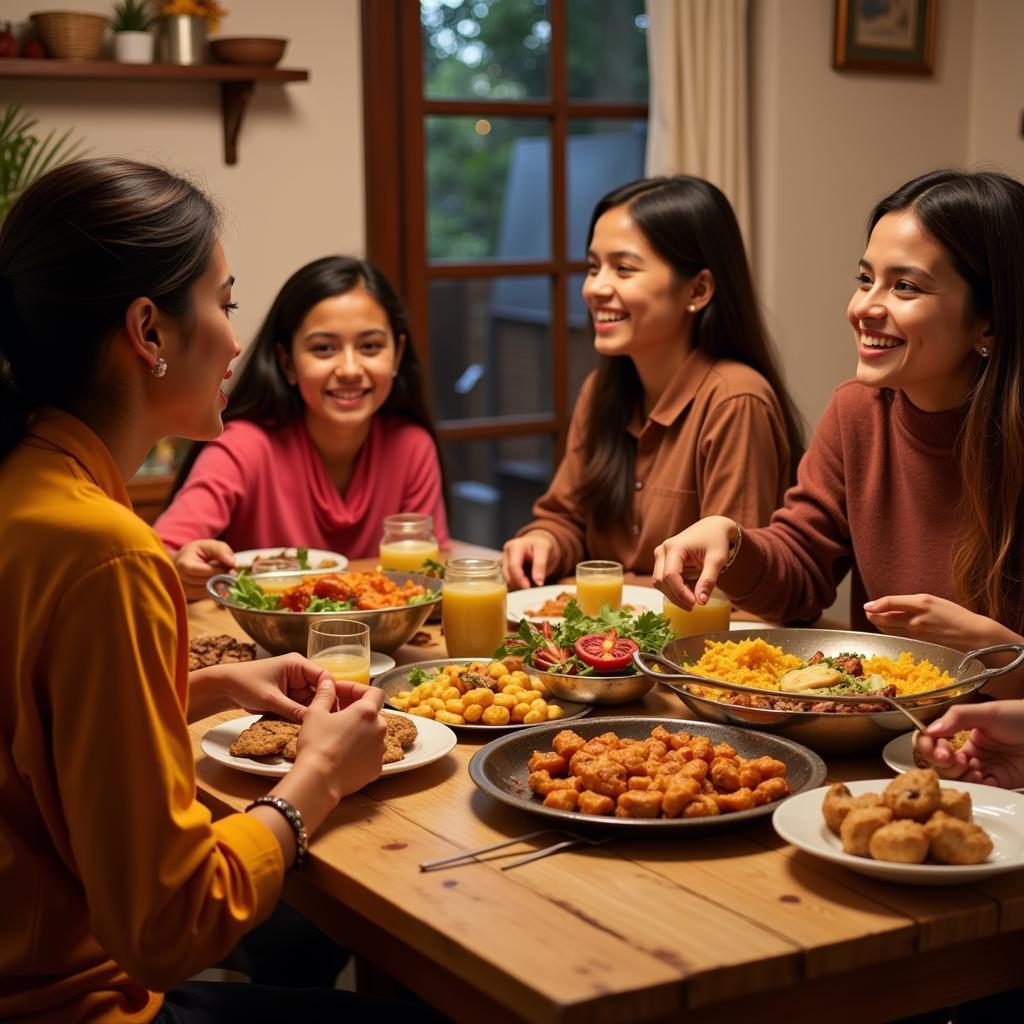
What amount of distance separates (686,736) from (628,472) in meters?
1.40

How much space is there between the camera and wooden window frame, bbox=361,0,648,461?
4250 mm

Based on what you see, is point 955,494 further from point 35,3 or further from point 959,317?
point 35,3

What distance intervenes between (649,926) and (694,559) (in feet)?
2.96

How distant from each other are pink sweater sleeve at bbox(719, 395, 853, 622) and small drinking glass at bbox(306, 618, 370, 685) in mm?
744

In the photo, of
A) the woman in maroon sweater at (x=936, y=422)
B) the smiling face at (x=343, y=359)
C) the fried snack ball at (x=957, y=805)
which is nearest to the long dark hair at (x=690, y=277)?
the smiling face at (x=343, y=359)

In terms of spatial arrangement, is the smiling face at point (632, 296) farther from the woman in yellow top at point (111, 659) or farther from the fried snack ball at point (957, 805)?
the fried snack ball at point (957, 805)

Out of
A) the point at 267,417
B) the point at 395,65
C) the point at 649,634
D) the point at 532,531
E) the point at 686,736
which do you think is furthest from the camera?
the point at 395,65

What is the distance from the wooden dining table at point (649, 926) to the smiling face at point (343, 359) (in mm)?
1693

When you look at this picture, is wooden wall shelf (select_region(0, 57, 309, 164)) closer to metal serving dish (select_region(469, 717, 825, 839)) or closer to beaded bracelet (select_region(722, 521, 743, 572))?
beaded bracelet (select_region(722, 521, 743, 572))

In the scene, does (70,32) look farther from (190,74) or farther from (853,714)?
(853,714)

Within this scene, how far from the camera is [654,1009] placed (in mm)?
1120

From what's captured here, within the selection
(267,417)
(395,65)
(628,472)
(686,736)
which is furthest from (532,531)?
(395,65)

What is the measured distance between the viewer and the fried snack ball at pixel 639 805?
142 centimetres

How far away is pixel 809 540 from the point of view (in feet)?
7.86
